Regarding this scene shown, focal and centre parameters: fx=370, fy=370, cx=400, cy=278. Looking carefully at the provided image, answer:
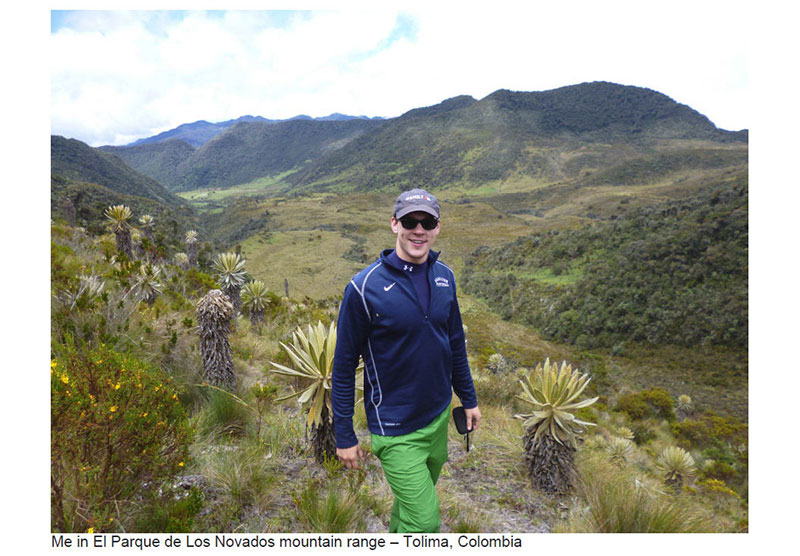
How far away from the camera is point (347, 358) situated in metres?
1.95

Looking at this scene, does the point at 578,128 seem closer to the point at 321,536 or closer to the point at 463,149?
the point at 463,149

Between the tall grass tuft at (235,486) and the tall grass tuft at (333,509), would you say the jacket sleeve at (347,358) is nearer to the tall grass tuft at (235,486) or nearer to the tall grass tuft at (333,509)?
the tall grass tuft at (333,509)

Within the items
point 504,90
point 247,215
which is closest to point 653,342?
point 247,215

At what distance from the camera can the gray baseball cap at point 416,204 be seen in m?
1.92

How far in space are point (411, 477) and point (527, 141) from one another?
445ft

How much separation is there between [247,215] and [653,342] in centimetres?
7789

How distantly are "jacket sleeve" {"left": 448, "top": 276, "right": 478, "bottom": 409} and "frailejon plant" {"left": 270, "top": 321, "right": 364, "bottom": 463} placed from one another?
110 cm

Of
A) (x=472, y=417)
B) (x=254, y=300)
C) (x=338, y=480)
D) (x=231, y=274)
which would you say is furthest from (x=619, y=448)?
(x=231, y=274)

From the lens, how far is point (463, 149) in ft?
407

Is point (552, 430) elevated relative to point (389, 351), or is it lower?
lower

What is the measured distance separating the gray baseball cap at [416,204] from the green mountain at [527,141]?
99.6 meters

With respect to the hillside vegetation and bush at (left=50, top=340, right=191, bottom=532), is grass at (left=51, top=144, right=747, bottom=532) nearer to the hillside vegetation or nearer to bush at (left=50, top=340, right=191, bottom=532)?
the hillside vegetation

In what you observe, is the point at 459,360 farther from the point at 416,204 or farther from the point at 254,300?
the point at 254,300

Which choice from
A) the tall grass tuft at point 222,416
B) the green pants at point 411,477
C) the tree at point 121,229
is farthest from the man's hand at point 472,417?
the tree at point 121,229
